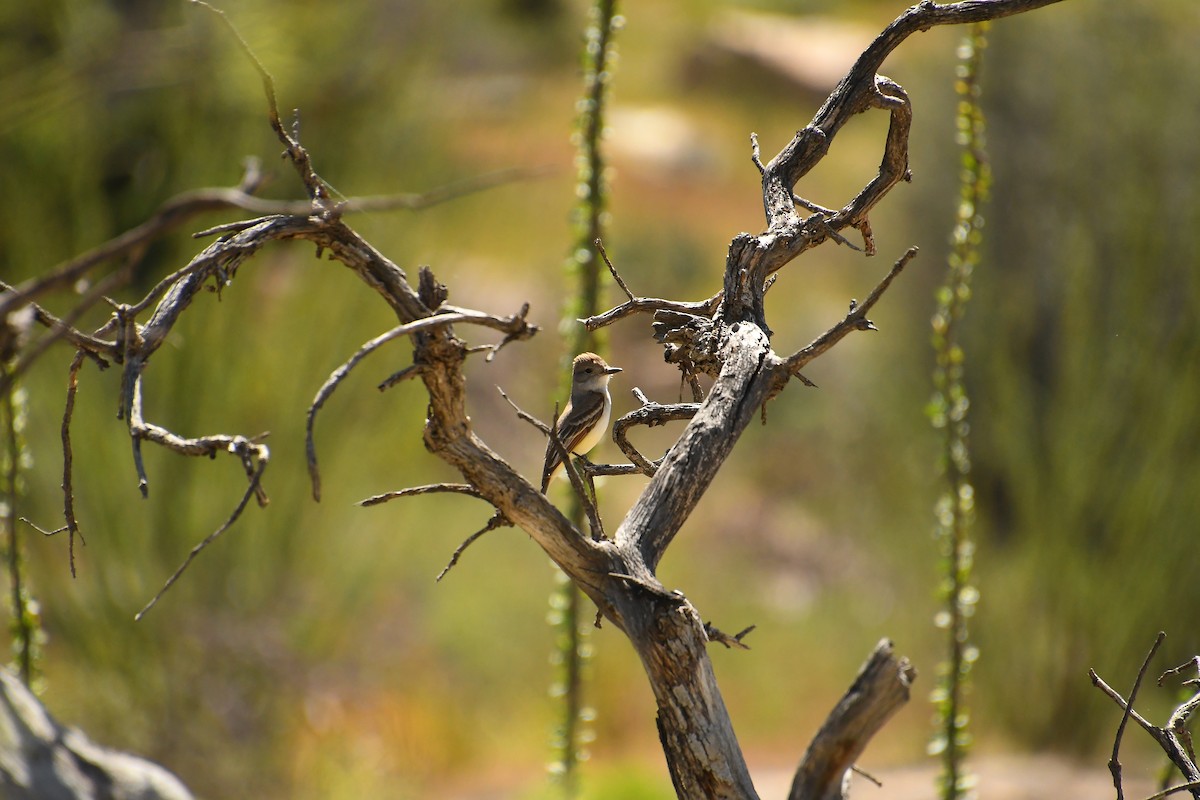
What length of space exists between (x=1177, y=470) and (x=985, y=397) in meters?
1.66

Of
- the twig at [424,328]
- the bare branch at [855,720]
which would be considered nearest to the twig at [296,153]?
the twig at [424,328]

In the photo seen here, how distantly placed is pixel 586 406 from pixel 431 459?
862 cm

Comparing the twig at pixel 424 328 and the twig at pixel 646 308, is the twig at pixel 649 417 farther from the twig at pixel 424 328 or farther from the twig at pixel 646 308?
the twig at pixel 424 328

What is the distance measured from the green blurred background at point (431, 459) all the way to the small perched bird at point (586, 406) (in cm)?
104

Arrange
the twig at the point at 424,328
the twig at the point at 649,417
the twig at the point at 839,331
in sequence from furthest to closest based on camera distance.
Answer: the twig at the point at 649,417, the twig at the point at 839,331, the twig at the point at 424,328

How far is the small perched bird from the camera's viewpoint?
2.85 meters

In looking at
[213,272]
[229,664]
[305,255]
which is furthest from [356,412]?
[213,272]

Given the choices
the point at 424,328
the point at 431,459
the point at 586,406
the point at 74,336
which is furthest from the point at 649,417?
the point at 431,459

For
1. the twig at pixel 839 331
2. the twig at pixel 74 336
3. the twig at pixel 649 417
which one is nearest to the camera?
the twig at pixel 74 336

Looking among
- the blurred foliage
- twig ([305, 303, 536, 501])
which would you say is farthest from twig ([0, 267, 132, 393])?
the blurred foliage

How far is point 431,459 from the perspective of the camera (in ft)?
37.0

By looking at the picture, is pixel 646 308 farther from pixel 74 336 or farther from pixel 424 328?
pixel 74 336

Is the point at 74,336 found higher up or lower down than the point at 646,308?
lower down

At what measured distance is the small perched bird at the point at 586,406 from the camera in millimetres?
2846
